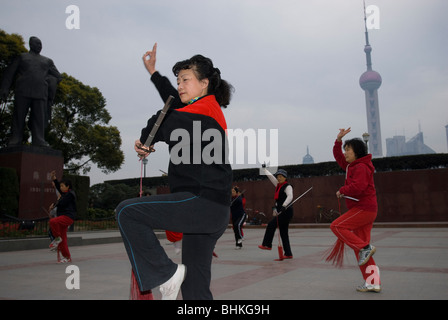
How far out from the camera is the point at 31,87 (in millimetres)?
14727

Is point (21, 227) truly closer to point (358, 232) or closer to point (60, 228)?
point (60, 228)

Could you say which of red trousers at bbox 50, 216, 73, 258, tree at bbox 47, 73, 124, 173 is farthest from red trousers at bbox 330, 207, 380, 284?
tree at bbox 47, 73, 124, 173

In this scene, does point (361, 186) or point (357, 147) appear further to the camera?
point (357, 147)

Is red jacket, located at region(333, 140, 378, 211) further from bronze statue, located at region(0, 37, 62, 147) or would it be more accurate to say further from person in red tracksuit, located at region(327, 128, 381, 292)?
bronze statue, located at region(0, 37, 62, 147)

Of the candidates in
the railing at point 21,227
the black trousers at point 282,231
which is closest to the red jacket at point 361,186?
the black trousers at point 282,231

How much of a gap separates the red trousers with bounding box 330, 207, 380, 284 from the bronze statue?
13758 millimetres

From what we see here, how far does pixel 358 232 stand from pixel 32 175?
12.7 meters

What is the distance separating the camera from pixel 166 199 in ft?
6.67

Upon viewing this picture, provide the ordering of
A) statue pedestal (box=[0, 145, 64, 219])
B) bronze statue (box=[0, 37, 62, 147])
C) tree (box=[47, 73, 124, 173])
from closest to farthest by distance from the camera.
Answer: statue pedestal (box=[0, 145, 64, 219]), bronze statue (box=[0, 37, 62, 147]), tree (box=[47, 73, 124, 173])

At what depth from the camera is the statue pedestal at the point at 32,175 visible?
528 inches

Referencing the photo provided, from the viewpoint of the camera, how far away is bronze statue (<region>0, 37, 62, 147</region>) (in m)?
14.6

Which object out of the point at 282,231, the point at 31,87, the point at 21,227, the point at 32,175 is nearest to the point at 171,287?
the point at 282,231

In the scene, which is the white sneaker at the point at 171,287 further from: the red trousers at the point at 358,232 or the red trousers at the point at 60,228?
the red trousers at the point at 60,228
